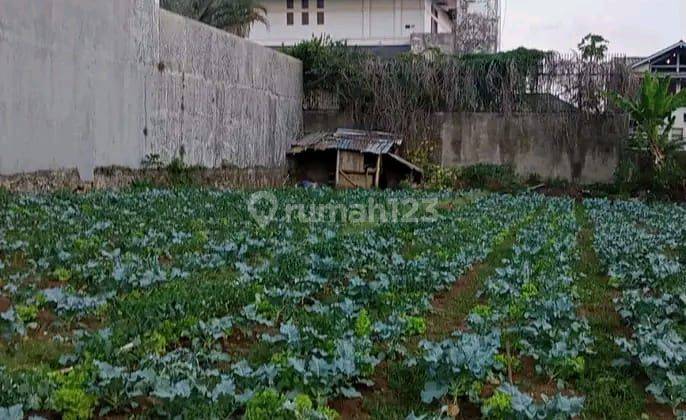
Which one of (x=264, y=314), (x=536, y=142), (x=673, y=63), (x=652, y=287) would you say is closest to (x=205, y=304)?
(x=264, y=314)

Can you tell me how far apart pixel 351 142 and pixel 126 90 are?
7.47 metres

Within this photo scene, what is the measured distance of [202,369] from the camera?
3.50m

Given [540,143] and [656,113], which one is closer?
[656,113]

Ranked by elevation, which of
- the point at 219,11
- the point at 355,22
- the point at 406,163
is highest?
the point at 355,22

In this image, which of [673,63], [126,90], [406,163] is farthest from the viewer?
[673,63]

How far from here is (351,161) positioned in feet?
64.5

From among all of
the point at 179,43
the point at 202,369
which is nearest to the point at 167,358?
the point at 202,369

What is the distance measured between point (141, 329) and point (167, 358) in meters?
0.66

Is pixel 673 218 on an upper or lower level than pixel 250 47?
lower

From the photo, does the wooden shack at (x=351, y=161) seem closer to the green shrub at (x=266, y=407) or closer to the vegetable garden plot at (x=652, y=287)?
the vegetable garden plot at (x=652, y=287)

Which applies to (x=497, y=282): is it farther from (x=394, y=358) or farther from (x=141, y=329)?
(x=141, y=329)

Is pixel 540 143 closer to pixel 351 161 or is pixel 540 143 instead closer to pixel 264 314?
pixel 351 161

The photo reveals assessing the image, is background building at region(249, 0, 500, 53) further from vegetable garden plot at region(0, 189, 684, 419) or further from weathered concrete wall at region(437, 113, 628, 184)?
vegetable garden plot at region(0, 189, 684, 419)

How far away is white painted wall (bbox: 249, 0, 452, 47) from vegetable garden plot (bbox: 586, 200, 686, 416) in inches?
929
